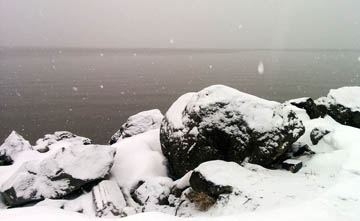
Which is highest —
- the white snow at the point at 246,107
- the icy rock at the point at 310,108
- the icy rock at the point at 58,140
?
the white snow at the point at 246,107

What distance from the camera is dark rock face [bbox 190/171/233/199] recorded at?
7.26m

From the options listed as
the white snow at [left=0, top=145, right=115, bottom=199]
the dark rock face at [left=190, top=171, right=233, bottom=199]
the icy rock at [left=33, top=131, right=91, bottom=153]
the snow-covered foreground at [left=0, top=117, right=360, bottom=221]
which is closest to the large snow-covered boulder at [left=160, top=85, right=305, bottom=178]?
the snow-covered foreground at [left=0, top=117, right=360, bottom=221]

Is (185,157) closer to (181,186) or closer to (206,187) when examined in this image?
(181,186)

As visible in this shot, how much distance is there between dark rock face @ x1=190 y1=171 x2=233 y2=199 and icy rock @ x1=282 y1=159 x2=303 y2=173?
2.42m

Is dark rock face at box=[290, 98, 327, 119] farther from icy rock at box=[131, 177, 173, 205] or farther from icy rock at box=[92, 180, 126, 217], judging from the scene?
icy rock at box=[92, 180, 126, 217]

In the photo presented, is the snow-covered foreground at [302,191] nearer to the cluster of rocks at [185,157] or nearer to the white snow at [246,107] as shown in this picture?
the cluster of rocks at [185,157]

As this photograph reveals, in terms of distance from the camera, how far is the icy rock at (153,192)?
352 inches

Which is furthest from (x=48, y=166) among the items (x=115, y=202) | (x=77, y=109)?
(x=77, y=109)

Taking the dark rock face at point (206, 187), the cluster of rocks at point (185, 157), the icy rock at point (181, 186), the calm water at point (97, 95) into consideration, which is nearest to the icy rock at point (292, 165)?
the cluster of rocks at point (185, 157)

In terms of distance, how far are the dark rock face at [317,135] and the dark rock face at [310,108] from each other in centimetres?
191

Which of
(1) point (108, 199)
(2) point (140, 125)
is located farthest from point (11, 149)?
(1) point (108, 199)

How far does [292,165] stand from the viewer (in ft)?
28.8

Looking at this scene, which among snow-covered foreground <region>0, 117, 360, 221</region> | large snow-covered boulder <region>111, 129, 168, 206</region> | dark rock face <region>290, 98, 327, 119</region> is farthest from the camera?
dark rock face <region>290, 98, 327, 119</region>

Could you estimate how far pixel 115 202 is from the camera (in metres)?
8.87
